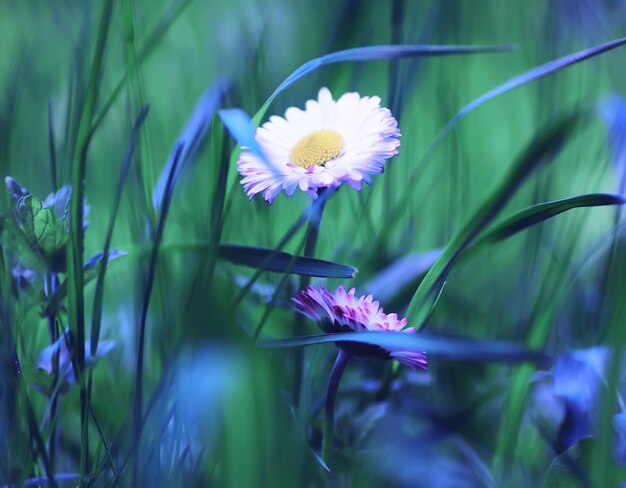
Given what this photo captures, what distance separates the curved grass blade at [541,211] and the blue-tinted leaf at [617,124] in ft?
0.41

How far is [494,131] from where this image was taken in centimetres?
127

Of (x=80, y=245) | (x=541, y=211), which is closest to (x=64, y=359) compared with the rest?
(x=80, y=245)

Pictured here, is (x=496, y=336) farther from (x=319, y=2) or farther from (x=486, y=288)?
(x=319, y=2)

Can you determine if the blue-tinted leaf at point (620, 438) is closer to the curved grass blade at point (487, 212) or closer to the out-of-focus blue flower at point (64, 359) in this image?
the curved grass blade at point (487, 212)

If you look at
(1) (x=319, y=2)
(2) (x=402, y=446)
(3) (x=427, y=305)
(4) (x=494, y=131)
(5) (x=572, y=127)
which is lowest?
(2) (x=402, y=446)

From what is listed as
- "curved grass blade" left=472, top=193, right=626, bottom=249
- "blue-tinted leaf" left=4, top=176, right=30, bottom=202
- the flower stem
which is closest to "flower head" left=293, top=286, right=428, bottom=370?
the flower stem

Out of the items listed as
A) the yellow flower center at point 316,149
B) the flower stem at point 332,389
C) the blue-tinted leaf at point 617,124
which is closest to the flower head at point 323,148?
the yellow flower center at point 316,149

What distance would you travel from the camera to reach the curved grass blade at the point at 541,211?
0.50 m

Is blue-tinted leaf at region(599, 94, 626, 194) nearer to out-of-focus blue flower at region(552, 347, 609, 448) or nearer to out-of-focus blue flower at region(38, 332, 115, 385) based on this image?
out-of-focus blue flower at region(552, 347, 609, 448)

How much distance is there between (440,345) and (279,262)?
0.19 metres

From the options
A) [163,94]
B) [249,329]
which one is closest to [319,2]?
[163,94]

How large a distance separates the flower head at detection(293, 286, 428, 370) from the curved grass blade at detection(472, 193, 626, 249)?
0.11m

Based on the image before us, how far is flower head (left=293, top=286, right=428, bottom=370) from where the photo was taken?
0.47 meters

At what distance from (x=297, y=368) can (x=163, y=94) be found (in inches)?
35.3
